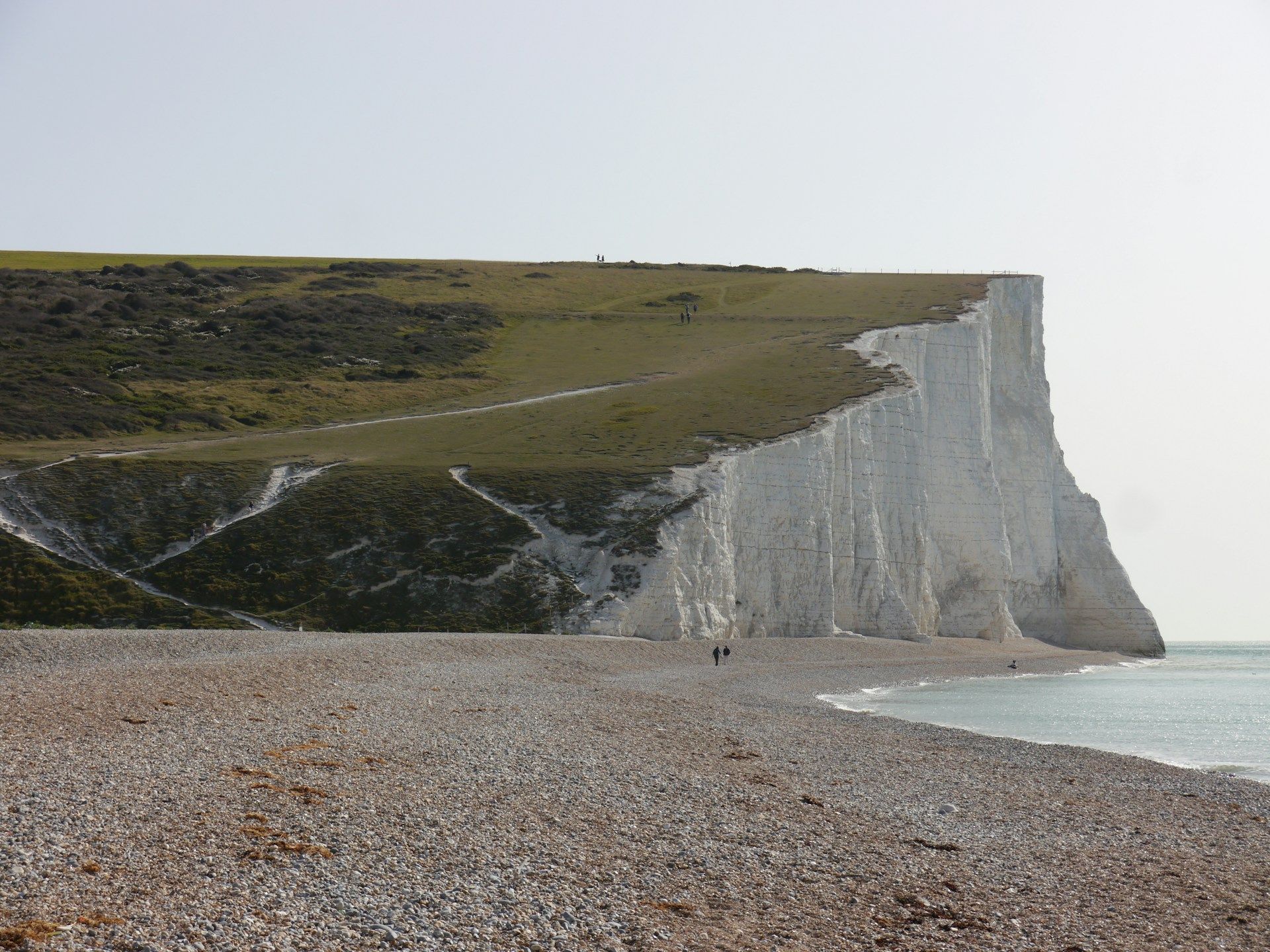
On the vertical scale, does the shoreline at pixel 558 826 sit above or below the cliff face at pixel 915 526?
below

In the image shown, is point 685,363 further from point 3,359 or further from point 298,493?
point 3,359

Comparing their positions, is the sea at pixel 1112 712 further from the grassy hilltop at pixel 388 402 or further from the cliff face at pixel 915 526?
the grassy hilltop at pixel 388 402

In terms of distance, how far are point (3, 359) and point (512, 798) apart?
209ft

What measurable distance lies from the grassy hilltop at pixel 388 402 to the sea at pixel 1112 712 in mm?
12998

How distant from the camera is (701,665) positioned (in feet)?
121

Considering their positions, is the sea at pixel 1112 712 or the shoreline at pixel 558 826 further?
the sea at pixel 1112 712

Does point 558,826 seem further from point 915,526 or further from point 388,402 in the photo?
point 388,402

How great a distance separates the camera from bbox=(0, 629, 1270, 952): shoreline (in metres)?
8.77

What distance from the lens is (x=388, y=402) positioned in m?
67.2

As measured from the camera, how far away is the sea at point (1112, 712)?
23.6 meters

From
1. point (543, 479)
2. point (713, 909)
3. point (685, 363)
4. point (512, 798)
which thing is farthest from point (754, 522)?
point (713, 909)

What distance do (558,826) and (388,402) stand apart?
5738 cm

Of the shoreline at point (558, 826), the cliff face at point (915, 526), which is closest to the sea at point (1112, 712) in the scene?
the shoreline at point (558, 826)

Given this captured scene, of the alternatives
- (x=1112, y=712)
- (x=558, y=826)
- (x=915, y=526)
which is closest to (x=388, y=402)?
(x=915, y=526)
